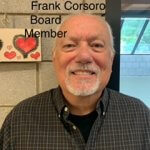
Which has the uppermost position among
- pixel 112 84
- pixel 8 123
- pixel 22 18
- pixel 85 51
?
pixel 22 18

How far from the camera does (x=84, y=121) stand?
3.93 feet

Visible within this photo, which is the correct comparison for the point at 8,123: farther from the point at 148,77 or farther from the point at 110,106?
the point at 148,77

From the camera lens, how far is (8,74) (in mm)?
1324

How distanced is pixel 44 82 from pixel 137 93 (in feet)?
1.61

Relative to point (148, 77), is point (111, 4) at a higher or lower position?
higher

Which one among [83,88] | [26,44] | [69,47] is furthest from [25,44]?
[83,88]

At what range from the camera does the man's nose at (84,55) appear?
43.1 inches

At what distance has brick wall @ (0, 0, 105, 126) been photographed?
130 cm

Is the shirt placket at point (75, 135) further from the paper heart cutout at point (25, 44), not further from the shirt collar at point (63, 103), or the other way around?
the paper heart cutout at point (25, 44)

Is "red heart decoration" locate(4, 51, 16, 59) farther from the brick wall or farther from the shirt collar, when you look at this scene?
the shirt collar

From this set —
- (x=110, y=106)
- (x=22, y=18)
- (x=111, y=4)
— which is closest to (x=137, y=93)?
(x=110, y=106)

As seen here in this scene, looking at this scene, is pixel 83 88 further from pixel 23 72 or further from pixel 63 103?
pixel 23 72

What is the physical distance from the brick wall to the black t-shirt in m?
0.23

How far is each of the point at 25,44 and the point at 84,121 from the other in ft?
1.32
